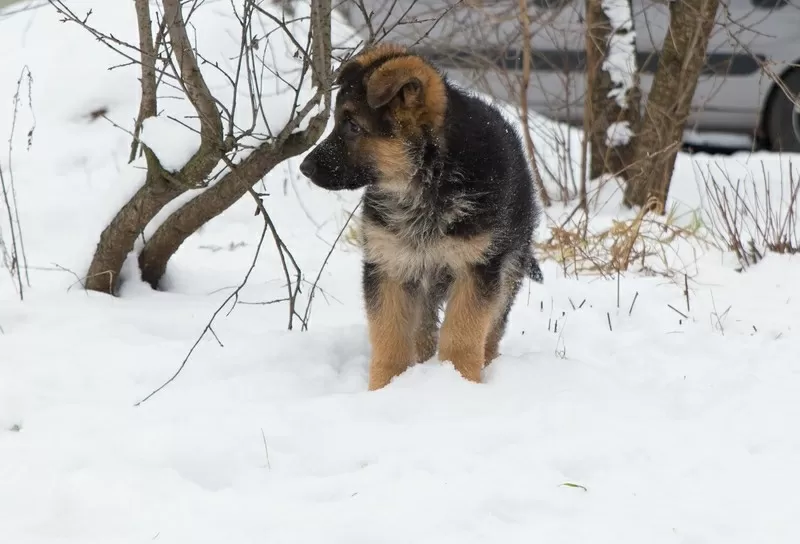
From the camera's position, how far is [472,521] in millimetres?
2699

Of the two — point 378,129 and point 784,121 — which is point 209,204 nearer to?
point 378,129

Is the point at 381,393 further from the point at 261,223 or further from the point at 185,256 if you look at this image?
the point at 261,223

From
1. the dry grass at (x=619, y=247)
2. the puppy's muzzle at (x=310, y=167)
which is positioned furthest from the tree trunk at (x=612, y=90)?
the puppy's muzzle at (x=310, y=167)

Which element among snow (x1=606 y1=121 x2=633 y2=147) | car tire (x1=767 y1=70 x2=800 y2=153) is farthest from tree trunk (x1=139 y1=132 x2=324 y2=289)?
car tire (x1=767 y1=70 x2=800 y2=153)

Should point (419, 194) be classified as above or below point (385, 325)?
above

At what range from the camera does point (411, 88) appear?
11.8ft

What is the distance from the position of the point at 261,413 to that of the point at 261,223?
4.41 metres

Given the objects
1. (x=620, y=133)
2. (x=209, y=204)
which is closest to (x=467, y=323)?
(x=209, y=204)

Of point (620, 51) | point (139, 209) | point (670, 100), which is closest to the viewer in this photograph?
point (139, 209)

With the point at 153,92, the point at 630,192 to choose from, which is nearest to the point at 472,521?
the point at 153,92

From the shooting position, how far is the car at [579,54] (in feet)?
23.4

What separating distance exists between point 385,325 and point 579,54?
4804 millimetres

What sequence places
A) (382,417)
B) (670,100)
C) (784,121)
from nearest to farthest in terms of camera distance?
(382,417), (670,100), (784,121)

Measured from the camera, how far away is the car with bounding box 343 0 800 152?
713 centimetres
